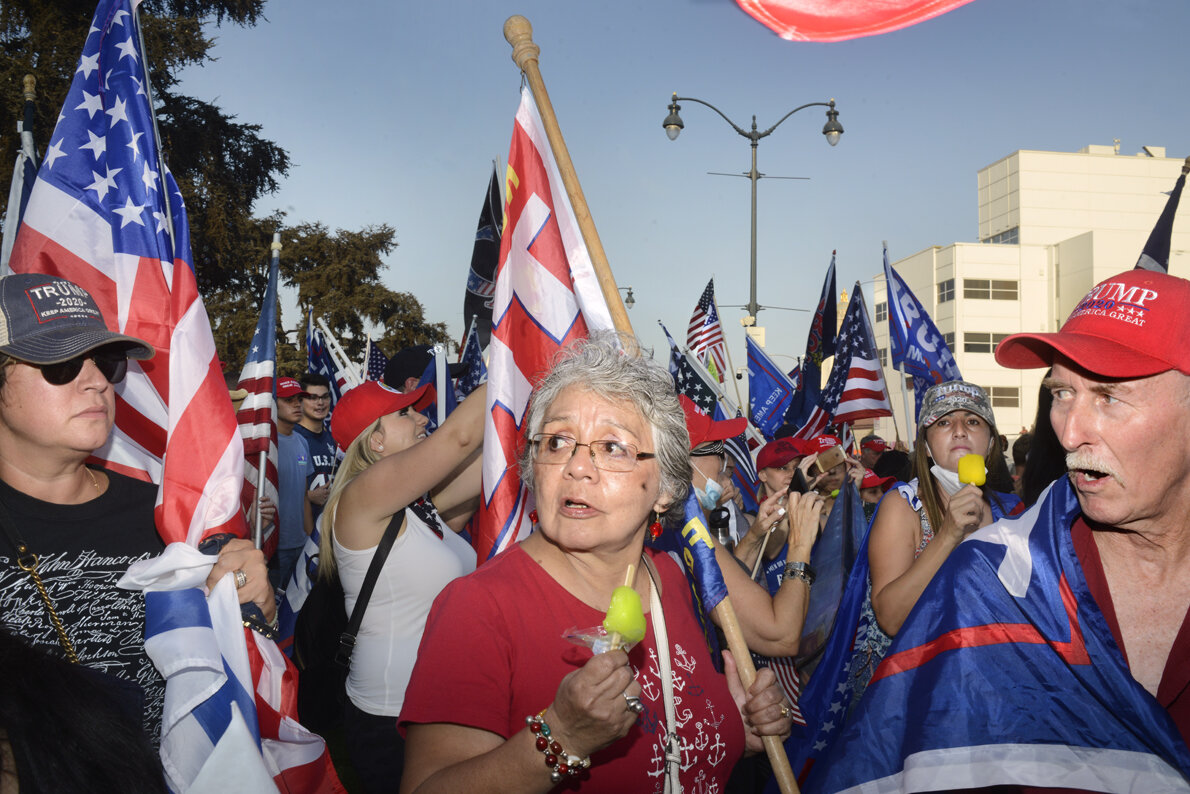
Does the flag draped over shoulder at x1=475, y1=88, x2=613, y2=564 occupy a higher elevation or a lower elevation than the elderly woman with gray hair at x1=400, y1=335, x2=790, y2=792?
higher

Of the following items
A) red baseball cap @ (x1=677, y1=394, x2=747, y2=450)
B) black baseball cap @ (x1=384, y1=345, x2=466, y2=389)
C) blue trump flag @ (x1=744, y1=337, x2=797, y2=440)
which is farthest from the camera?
blue trump flag @ (x1=744, y1=337, x2=797, y2=440)

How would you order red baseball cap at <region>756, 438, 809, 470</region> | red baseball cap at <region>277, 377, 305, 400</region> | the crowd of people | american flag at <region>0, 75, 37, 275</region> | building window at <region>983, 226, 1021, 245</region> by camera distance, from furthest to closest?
building window at <region>983, 226, 1021, 245</region>
red baseball cap at <region>277, 377, 305, 400</region>
red baseball cap at <region>756, 438, 809, 470</region>
american flag at <region>0, 75, 37, 275</region>
the crowd of people

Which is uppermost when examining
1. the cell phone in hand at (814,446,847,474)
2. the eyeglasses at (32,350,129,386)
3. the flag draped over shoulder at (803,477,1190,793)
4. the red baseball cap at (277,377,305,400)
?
the eyeglasses at (32,350,129,386)

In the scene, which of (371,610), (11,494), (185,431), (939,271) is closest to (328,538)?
(371,610)

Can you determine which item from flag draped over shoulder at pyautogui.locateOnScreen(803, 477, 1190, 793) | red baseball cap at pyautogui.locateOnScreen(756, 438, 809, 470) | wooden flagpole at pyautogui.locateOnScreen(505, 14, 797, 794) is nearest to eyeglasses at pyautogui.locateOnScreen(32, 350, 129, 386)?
wooden flagpole at pyautogui.locateOnScreen(505, 14, 797, 794)

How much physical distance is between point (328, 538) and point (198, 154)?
17.3 m

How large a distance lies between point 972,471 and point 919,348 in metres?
4.63

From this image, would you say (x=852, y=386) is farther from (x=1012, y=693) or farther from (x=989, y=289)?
(x=989, y=289)

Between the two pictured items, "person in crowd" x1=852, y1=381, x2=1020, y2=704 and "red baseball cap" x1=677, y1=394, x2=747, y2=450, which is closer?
"red baseball cap" x1=677, y1=394, x2=747, y2=450

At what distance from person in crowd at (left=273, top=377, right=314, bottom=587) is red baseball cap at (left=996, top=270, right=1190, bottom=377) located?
19.8 ft

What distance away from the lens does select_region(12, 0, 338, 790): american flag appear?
7.50 ft

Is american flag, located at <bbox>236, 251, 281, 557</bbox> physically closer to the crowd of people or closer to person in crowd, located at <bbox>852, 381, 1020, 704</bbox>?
the crowd of people

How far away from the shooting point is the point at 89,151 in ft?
11.1

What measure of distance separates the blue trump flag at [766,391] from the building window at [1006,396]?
4716 cm
